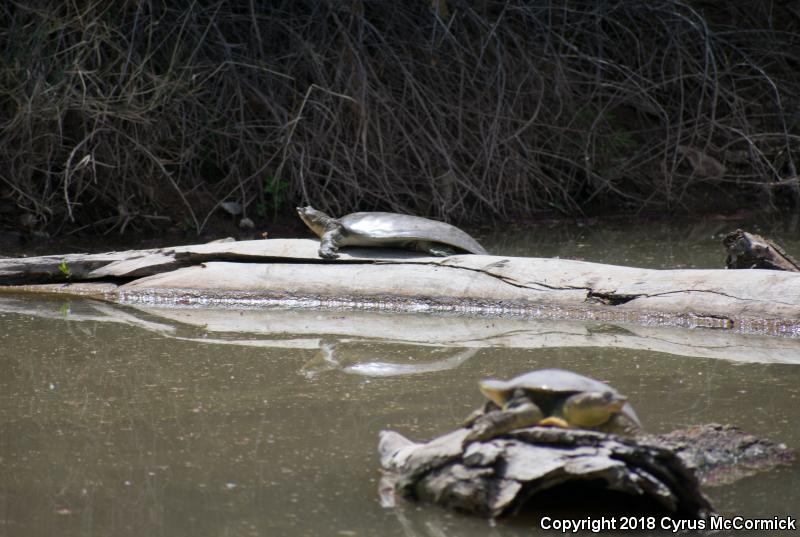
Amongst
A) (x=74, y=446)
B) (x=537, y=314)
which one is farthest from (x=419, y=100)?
(x=74, y=446)

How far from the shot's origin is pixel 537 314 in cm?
473

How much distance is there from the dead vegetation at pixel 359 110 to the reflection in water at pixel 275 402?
2.24 meters

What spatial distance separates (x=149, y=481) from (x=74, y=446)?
15.8 inches

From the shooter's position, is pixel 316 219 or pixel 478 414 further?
pixel 316 219

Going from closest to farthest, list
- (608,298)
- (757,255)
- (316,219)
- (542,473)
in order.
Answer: (542,473), (608,298), (757,255), (316,219)

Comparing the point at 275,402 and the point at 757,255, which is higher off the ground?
the point at 757,255

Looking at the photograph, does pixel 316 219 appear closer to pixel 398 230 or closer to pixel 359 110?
pixel 398 230

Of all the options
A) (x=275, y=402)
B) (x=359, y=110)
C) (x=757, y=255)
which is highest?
(x=359, y=110)

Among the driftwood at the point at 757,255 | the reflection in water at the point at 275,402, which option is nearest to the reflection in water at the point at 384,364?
the reflection in water at the point at 275,402

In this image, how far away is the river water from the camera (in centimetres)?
255

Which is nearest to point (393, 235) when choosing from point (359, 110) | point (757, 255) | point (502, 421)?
point (757, 255)

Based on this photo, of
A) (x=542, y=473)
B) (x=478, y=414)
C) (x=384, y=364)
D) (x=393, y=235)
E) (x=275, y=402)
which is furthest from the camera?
(x=393, y=235)

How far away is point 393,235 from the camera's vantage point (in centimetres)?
519

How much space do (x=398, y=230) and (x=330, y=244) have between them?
1.12 ft
